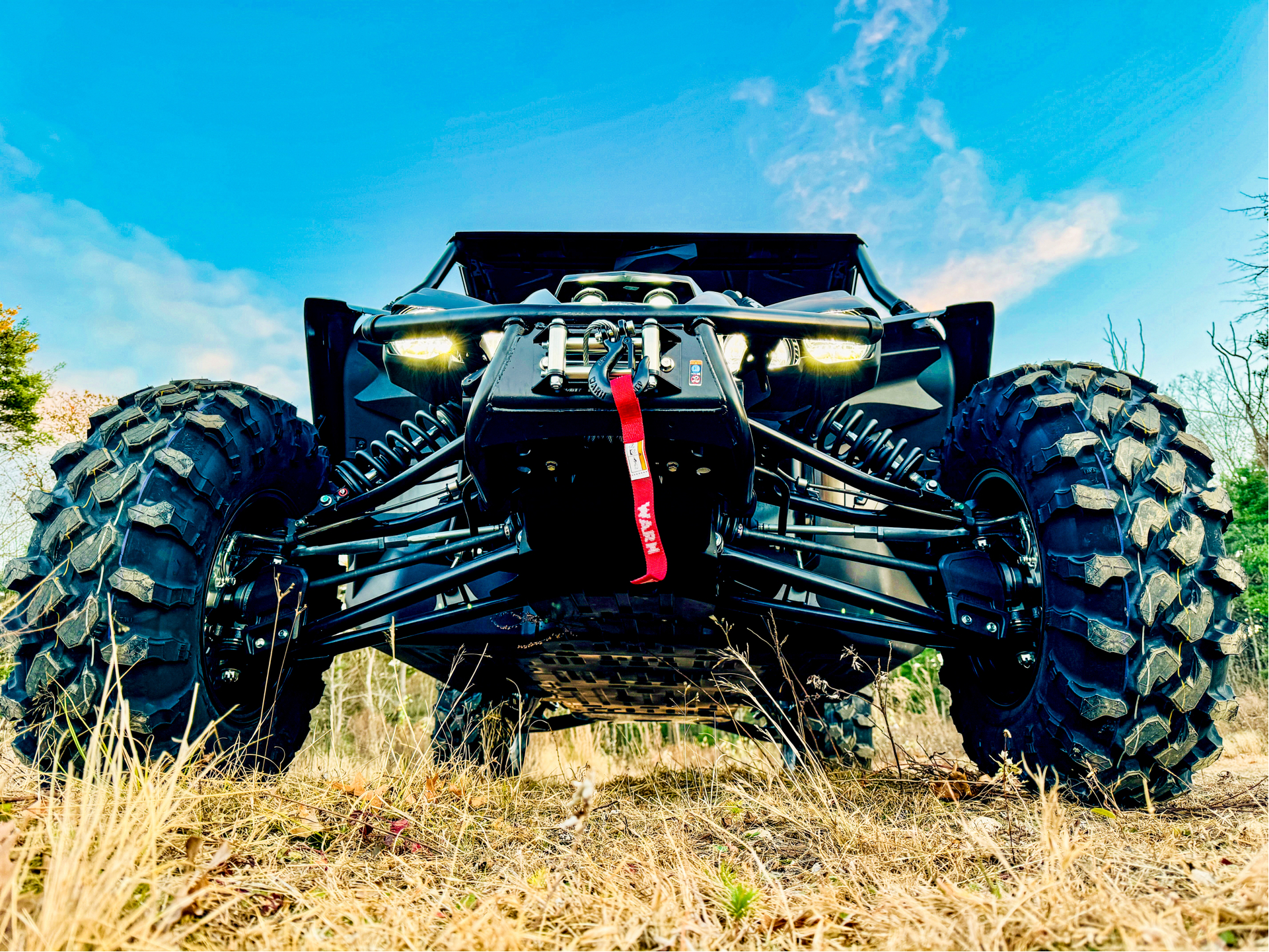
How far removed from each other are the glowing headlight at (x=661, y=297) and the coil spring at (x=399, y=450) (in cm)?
82

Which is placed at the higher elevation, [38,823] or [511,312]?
[511,312]

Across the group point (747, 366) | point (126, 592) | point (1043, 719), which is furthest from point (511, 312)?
point (1043, 719)

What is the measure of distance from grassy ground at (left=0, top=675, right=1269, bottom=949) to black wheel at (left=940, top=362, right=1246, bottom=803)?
0.56ft

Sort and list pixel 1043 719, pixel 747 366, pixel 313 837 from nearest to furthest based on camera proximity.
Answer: pixel 313 837
pixel 1043 719
pixel 747 366

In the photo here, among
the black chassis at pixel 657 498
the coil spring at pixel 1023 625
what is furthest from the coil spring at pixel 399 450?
the coil spring at pixel 1023 625

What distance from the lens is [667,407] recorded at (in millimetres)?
1873

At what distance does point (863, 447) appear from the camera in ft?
9.55

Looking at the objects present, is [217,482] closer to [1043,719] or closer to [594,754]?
[1043,719]

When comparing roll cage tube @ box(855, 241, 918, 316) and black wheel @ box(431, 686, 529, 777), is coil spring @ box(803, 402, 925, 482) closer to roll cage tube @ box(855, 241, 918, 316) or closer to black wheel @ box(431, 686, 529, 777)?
roll cage tube @ box(855, 241, 918, 316)

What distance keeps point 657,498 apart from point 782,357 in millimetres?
648

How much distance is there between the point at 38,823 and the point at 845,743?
4.12 m

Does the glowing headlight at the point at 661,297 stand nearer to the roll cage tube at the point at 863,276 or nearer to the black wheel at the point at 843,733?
the roll cage tube at the point at 863,276

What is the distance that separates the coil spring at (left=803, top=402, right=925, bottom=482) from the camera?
2.82 m

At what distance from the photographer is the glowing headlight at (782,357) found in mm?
2373
